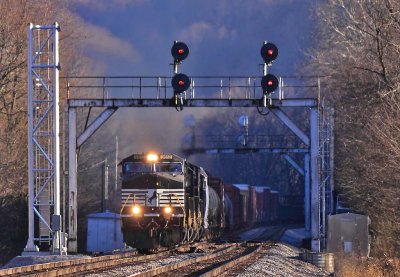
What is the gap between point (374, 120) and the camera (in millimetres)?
35156

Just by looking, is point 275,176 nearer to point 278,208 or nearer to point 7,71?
point 278,208

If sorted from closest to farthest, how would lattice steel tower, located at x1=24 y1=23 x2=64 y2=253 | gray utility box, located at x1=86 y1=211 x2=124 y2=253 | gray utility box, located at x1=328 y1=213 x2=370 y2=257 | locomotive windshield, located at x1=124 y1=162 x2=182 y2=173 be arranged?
1. lattice steel tower, located at x1=24 y1=23 x2=64 y2=253
2. locomotive windshield, located at x1=124 y1=162 x2=182 y2=173
3. gray utility box, located at x1=328 y1=213 x2=370 y2=257
4. gray utility box, located at x1=86 y1=211 x2=124 y2=253

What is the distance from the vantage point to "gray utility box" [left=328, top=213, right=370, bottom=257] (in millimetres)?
35312

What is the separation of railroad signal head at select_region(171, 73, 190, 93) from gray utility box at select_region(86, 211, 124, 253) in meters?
13.2

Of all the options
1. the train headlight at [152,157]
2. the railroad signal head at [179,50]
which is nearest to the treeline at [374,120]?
the railroad signal head at [179,50]

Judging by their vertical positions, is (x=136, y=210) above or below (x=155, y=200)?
below

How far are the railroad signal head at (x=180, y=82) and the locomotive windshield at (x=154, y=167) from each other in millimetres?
2954

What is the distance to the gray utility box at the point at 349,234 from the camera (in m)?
35.3

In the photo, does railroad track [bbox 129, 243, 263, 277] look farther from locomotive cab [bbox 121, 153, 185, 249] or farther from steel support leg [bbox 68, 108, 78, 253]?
steel support leg [bbox 68, 108, 78, 253]

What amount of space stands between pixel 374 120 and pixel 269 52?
15.8 ft

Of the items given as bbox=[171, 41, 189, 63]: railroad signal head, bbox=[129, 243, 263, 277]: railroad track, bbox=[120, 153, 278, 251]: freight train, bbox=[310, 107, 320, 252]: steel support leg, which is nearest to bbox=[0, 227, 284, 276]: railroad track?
bbox=[129, 243, 263, 277]: railroad track

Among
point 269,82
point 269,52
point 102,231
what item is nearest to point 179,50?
point 269,52

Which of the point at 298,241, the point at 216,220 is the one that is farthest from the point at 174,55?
the point at 298,241

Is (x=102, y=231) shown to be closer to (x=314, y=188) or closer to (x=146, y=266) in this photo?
(x=314, y=188)
